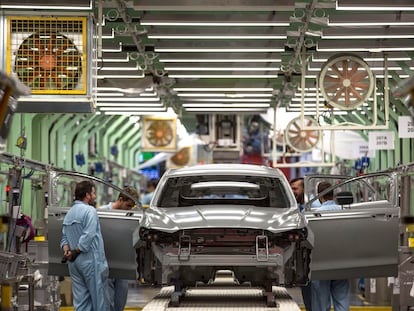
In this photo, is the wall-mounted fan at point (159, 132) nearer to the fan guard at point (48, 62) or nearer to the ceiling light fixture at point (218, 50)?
the ceiling light fixture at point (218, 50)

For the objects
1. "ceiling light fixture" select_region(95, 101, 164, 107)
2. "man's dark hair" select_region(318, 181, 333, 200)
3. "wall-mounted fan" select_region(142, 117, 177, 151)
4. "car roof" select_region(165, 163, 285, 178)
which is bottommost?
"man's dark hair" select_region(318, 181, 333, 200)

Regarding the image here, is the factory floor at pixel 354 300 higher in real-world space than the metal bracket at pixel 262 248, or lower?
lower

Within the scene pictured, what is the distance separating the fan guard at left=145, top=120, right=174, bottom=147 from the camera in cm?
2556

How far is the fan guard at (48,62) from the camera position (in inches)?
420

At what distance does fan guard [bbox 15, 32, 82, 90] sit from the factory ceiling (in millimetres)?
264

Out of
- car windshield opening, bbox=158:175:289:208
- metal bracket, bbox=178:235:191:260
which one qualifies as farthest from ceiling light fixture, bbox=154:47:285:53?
metal bracket, bbox=178:235:191:260

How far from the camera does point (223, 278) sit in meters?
13.6

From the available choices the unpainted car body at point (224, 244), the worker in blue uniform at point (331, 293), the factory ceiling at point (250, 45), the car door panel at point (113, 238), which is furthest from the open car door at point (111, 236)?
the worker in blue uniform at point (331, 293)

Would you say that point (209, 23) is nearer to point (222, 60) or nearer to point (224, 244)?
point (222, 60)

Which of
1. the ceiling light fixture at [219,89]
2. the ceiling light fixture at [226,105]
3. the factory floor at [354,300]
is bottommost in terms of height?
the factory floor at [354,300]

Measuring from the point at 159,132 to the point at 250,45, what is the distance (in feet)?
38.3

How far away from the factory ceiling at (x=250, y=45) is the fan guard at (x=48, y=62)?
0.87 ft

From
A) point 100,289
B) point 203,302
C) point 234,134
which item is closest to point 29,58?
point 100,289

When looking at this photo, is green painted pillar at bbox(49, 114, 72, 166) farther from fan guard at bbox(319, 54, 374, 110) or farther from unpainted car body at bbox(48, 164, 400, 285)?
unpainted car body at bbox(48, 164, 400, 285)
